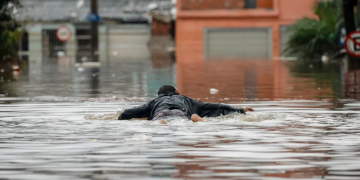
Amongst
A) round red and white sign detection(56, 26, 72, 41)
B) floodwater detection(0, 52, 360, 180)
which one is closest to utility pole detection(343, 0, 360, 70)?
floodwater detection(0, 52, 360, 180)

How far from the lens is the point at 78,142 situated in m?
11.6

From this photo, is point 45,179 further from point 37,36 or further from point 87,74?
point 37,36

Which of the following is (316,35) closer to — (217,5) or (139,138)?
(217,5)

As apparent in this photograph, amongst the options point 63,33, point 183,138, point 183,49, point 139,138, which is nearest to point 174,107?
point 183,138

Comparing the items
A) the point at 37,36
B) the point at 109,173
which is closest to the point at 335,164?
the point at 109,173

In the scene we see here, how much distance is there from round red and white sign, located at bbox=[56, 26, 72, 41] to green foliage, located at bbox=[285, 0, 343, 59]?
29655 millimetres

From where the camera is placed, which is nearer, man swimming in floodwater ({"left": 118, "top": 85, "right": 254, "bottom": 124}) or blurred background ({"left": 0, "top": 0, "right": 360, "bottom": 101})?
man swimming in floodwater ({"left": 118, "top": 85, "right": 254, "bottom": 124})

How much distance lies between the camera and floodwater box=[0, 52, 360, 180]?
30.4ft

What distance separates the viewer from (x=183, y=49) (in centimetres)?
5962

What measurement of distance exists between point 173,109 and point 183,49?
45.5 meters

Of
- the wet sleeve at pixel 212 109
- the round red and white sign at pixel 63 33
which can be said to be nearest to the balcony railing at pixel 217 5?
the round red and white sign at pixel 63 33

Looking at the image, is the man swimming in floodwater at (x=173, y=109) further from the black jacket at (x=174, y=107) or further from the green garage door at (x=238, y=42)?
the green garage door at (x=238, y=42)

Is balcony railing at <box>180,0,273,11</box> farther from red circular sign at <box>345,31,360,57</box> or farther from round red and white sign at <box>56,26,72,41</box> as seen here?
red circular sign at <box>345,31,360,57</box>

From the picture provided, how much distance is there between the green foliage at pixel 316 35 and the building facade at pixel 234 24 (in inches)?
505
